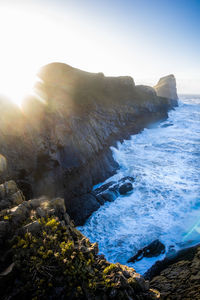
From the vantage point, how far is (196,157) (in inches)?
1251

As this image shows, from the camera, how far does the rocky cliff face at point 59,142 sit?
57.7 feet

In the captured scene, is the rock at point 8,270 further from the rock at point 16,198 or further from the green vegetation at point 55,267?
the rock at point 16,198

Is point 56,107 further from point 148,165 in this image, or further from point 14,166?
point 148,165

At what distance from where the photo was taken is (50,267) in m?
5.52

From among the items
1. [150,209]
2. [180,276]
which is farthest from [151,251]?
[150,209]

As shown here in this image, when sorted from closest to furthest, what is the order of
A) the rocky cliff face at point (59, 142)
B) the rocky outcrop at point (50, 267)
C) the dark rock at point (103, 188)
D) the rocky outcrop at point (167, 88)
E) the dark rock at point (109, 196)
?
the rocky outcrop at point (50, 267)
the rocky cliff face at point (59, 142)
the dark rock at point (109, 196)
the dark rock at point (103, 188)
the rocky outcrop at point (167, 88)

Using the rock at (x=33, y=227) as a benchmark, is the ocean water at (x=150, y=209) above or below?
below

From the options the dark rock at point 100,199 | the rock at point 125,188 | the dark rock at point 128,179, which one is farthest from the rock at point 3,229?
the dark rock at point 128,179

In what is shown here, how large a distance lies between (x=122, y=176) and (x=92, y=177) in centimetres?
559

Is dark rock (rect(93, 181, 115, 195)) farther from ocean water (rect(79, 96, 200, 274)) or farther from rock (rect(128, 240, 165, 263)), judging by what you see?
rock (rect(128, 240, 165, 263))

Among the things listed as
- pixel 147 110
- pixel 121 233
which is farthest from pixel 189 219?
pixel 147 110

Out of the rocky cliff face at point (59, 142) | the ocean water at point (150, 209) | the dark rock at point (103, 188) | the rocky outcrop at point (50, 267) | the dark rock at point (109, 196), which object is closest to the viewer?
the rocky outcrop at point (50, 267)

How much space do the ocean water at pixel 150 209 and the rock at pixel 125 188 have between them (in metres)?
0.77

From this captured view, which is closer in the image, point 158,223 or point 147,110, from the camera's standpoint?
point 158,223
